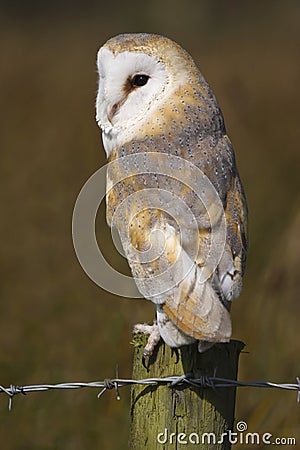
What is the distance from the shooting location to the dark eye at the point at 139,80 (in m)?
3.01

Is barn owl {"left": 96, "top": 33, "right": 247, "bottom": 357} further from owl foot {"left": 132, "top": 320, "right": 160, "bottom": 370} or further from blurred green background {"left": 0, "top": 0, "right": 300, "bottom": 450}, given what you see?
blurred green background {"left": 0, "top": 0, "right": 300, "bottom": 450}

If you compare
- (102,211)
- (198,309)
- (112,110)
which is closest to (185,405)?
(198,309)

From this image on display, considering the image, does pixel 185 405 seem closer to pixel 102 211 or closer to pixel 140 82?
pixel 140 82

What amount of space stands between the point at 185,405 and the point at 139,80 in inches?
50.0

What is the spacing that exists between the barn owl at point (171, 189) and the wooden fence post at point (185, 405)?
0.19 ft

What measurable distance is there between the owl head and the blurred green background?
1.42 metres

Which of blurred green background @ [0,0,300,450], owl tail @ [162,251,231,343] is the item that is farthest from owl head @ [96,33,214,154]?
blurred green background @ [0,0,300,450]

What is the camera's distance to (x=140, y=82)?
302 centimetres

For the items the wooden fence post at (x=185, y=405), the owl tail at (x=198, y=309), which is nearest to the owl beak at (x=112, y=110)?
the owl tail at (x=198, y=309)

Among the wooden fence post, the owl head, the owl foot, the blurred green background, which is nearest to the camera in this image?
the wooden fence post

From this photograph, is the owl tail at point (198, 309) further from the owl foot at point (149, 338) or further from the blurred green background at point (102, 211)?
the blurred green background at point (102, 211)

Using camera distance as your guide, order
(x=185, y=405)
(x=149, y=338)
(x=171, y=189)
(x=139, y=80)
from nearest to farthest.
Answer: (x=185, y=405), (x=149, y=338), (x=171, y=189), (x=139, y=80)

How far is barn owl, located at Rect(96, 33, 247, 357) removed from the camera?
2.50m

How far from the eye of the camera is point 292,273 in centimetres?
466
